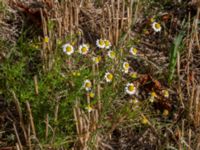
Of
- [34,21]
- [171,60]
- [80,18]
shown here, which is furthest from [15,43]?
[171,60]

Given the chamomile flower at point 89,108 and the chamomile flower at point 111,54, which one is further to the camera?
the chamomile flower at point 111,54


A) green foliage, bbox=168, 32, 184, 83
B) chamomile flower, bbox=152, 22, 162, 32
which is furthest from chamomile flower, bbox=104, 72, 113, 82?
chamomile flower, bbox=152, 22, 162, 32

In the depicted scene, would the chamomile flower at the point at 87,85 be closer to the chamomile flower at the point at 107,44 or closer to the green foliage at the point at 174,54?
the chamomile flower at the point at 107,44

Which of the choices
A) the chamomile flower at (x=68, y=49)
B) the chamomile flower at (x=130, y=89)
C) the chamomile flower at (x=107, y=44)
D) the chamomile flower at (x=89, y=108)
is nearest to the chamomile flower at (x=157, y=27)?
the chamomile flower at (x=107, y=44)

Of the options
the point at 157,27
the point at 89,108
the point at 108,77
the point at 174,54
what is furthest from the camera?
the point at 157,27

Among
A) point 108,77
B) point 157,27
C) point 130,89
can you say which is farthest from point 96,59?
point 157,27

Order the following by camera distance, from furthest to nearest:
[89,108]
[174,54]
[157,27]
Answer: [157,27], [174,54], [89,108]

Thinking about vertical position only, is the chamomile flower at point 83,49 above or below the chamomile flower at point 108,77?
above

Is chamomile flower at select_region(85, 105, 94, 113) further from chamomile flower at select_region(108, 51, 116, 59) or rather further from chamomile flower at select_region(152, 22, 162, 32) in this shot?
chamomile flower at select_region(152, 22, 162, 32)

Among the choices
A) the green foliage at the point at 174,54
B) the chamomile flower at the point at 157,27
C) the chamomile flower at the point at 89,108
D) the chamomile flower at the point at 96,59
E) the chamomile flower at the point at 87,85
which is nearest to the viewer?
the chamomile flower at the point at 89,108

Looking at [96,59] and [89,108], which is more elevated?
[96,59]

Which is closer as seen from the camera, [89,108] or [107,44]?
[89,108]

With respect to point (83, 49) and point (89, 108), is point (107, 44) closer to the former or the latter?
point (83, 49)
